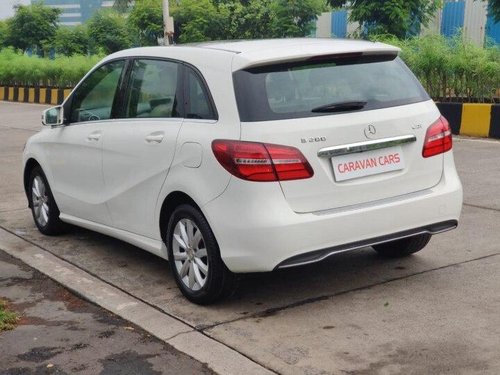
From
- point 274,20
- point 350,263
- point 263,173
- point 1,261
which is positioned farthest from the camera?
point 274,20

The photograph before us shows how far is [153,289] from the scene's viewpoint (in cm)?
533

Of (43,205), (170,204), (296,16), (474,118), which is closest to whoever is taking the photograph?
(170,204)

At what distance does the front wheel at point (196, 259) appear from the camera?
4680mm

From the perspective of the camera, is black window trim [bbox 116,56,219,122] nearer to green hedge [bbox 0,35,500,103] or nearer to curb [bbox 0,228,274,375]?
curb [bbox 0,228,274,375]

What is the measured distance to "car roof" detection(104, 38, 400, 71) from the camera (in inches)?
184

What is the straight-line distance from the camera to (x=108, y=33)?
37.8m

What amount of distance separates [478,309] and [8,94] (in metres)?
A: 27.8

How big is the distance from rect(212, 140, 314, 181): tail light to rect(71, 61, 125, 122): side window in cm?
174

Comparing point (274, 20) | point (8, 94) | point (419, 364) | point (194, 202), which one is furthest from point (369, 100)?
point (8, 94)

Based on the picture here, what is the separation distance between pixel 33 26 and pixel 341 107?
3571 cm

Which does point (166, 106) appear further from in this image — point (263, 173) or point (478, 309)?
point (478, 309)

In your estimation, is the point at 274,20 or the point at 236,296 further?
the point at 274,20

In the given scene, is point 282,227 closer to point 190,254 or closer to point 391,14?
point 190,254

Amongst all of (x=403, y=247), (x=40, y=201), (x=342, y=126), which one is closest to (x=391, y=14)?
(x=40, y=201)
